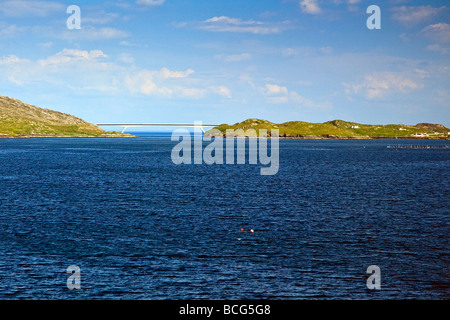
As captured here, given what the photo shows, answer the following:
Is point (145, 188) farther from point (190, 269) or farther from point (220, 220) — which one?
point (190, 269)

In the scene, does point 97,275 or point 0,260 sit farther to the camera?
point 0,260

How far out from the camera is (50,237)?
53.6 metres

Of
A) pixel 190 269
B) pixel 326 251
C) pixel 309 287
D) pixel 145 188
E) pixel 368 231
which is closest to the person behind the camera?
pixel 309 287

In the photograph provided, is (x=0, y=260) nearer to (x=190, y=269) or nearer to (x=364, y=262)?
(x=190, y=269)

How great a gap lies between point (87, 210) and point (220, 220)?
72.6ft

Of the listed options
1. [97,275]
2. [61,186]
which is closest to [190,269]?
[97,275]

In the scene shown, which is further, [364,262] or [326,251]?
[326,251]

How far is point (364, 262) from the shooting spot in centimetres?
4550

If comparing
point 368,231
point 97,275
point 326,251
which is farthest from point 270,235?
point 97,275
